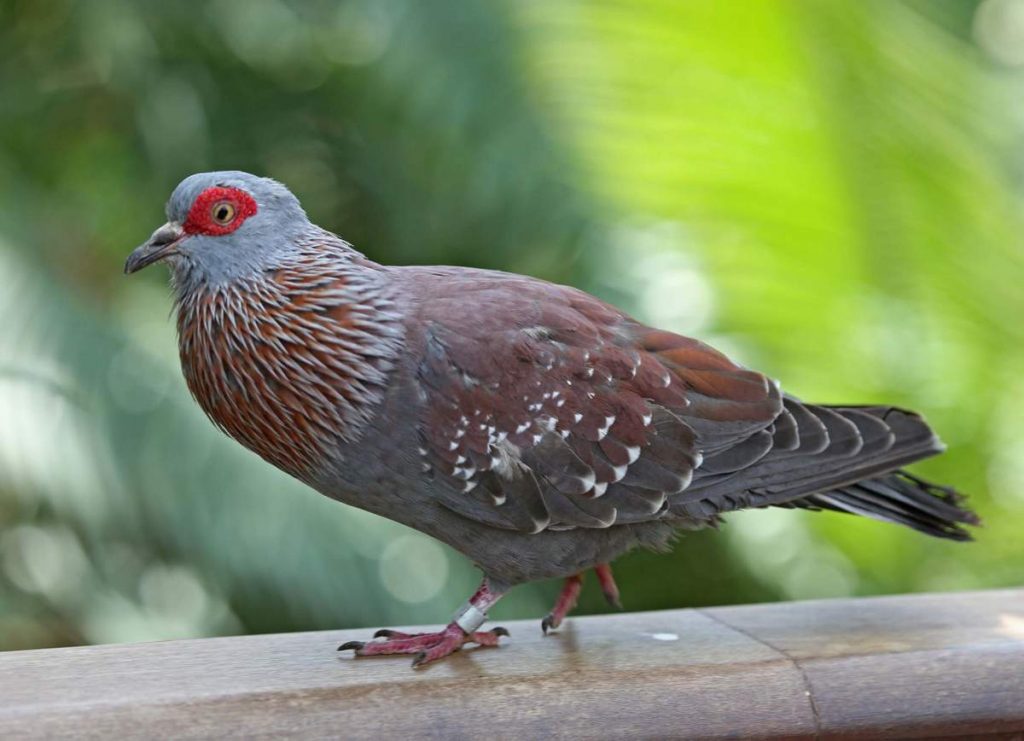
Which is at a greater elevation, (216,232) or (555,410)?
(216,232)

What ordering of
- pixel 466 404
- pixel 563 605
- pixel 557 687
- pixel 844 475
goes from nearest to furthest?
pixel 557 687 → pixel 466 404 → pixel 844 475 → pixel 563 605

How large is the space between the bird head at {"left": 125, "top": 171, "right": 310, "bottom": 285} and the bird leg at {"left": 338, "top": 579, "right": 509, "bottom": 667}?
38.7 inches

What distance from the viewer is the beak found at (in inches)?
111

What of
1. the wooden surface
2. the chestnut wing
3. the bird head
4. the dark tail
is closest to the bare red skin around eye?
the bird head

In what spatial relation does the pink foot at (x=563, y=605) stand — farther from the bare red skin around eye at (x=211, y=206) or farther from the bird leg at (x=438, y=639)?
the bare red skin around eye at (x=211, y=206)

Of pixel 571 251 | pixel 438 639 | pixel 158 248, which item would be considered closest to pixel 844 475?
pixel 438 639

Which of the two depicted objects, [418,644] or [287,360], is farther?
[418,644]

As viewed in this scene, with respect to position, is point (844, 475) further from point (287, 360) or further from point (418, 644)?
point (287, 360)

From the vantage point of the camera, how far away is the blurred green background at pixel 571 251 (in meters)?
4.48

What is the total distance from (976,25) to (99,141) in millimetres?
3751

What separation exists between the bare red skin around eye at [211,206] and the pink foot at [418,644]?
42.8 inches

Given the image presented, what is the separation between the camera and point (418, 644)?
3.06 m

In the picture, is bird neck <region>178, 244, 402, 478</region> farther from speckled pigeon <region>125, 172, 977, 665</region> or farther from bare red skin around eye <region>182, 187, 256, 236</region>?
bare red skin around eye <region>182, 187, 256, 236</region>

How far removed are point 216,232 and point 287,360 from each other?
1.14 ft
